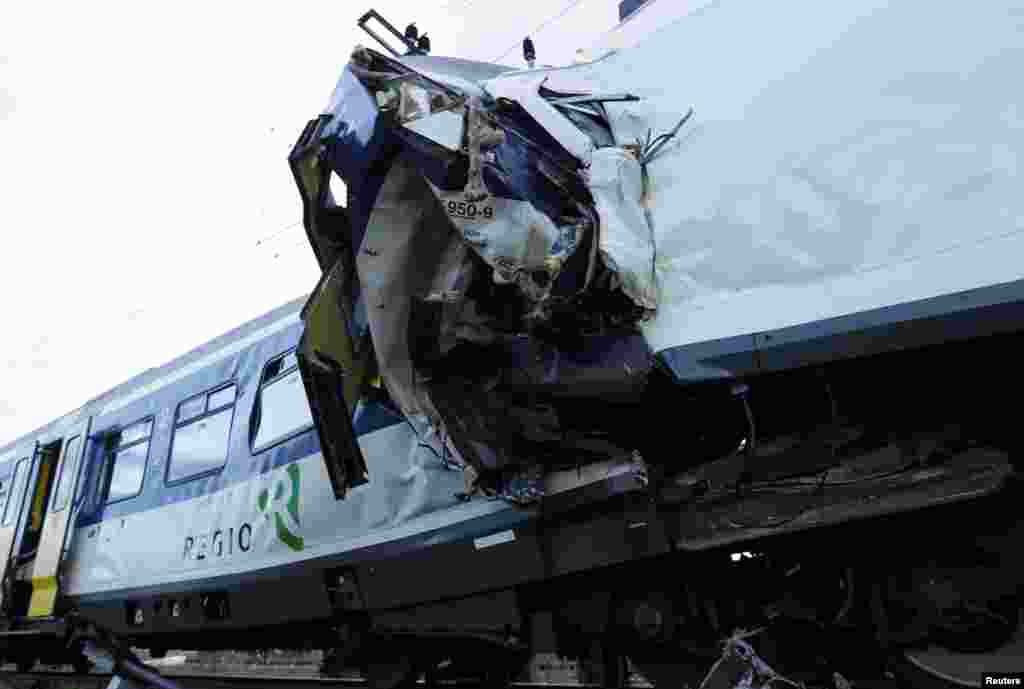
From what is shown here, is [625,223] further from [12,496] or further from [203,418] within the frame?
[12,496]

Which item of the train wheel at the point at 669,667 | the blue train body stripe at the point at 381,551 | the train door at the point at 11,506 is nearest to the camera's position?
the train wheel at the point at 669,667

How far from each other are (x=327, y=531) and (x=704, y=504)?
2.34 m

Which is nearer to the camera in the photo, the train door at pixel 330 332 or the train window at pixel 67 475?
the train door at pixel 330 332

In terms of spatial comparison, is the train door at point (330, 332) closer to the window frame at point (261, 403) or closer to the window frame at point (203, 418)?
the window frame at point (261, 403)

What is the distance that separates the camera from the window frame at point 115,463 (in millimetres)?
6589

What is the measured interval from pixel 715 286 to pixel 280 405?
329 cm

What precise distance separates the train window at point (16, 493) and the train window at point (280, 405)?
5.19m

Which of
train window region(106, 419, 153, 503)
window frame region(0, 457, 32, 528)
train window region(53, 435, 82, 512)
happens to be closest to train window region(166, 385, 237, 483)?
train window region(106, 419, 153, 503)

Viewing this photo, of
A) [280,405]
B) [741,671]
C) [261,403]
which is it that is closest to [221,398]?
[261,403]

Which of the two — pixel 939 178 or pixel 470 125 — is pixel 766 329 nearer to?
pixel 939 178

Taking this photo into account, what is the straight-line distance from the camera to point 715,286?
2.70 metres

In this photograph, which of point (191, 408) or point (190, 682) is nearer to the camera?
point (191, 408)

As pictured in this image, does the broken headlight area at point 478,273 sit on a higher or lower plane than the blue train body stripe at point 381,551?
higher

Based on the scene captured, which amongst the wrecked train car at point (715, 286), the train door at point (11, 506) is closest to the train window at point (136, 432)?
the train door at point (11, 506)
